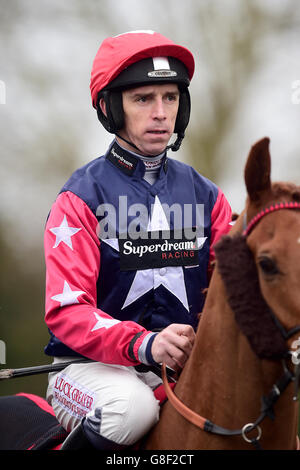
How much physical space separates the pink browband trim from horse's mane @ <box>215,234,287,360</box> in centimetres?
4

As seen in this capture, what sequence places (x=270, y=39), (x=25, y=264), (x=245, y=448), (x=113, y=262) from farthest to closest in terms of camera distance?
(x=25, y=264)
(x=270, y=39)
(x=113, y=262)
(x=245, y=448)

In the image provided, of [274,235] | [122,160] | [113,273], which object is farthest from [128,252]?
[274,235]

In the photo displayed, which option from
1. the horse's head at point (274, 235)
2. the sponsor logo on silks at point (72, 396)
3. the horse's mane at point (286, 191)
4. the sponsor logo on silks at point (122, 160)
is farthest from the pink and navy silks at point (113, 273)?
the horse's mane at point (286, 191)

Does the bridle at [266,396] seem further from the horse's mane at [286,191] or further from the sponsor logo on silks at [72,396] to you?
the sponsor logo on silks at [72,396]

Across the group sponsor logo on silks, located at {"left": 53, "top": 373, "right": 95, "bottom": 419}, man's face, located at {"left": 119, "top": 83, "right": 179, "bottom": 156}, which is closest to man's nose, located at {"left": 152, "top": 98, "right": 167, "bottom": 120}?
man's face, located at {"left": 119, "top": 83, "right": 179, "bottom": 156}

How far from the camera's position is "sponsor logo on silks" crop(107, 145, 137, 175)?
2324mm

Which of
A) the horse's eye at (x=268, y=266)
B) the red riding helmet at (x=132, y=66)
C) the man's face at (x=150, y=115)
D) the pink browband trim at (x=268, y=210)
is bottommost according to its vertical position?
the horse's eye at (x=268, y=266)

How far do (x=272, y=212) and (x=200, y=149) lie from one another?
3629 millimetres

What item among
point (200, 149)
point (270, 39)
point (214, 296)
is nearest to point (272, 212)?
point (214, 296)

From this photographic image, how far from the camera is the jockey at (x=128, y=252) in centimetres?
187

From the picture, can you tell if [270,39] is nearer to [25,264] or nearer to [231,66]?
[231,66]

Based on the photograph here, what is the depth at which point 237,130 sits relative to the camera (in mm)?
5043

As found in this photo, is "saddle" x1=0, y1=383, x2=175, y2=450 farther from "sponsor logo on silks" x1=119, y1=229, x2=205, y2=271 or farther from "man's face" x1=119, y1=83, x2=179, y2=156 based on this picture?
"man's face" x1=119, y1=83, x2=179, y2=156

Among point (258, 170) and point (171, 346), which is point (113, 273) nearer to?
point (171, 346)
